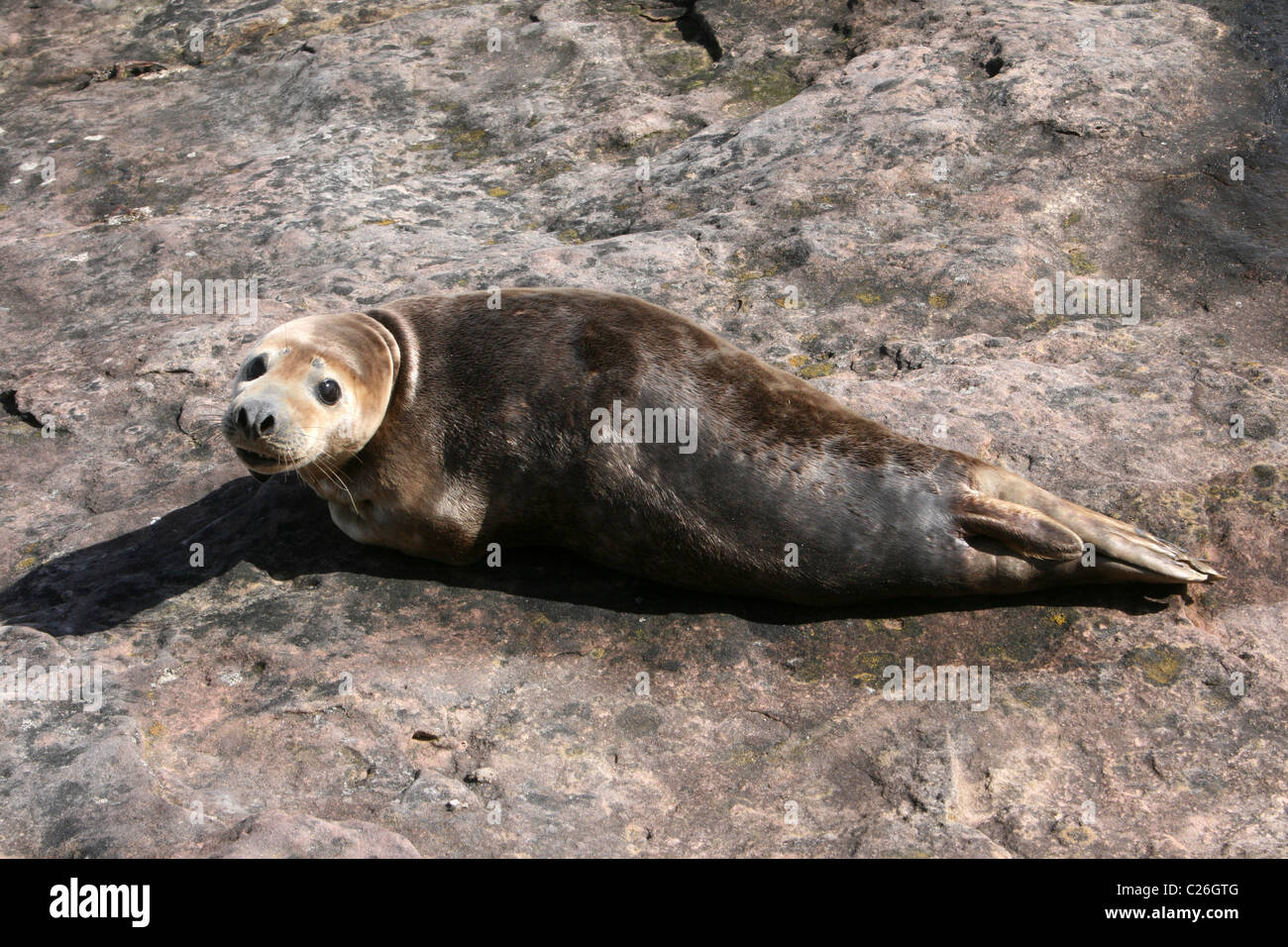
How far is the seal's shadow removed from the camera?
4.57 meters

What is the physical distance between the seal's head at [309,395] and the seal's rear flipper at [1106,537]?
231 centimetres

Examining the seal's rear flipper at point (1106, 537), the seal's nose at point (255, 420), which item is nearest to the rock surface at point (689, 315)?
the seal's rear flipper at point (1106, 537)

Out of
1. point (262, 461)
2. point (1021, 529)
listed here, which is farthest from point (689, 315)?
point (262, 461)

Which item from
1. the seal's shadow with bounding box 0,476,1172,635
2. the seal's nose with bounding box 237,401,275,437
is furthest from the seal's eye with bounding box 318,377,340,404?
the seal's shadow with bounding box 0,476,1172,635

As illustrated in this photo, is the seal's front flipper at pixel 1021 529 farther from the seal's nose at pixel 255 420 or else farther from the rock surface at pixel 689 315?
the seal's nose at pixel 255 420

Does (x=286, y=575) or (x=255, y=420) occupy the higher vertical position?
(x=255, y=420)

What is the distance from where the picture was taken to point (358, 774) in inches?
153

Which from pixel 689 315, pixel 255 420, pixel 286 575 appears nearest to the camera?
pixel 255 420

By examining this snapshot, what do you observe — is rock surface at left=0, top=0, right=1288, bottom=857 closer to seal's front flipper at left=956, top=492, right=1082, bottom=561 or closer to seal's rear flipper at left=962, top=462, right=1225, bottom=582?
seal's rear flipper at left=962, top=462, right=1225, bottom=582

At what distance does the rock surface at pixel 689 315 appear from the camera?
151 inches

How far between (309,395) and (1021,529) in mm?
2675

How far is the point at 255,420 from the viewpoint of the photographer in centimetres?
436

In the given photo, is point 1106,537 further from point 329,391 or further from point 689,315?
point 329,391

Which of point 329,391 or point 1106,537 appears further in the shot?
point 329,391
